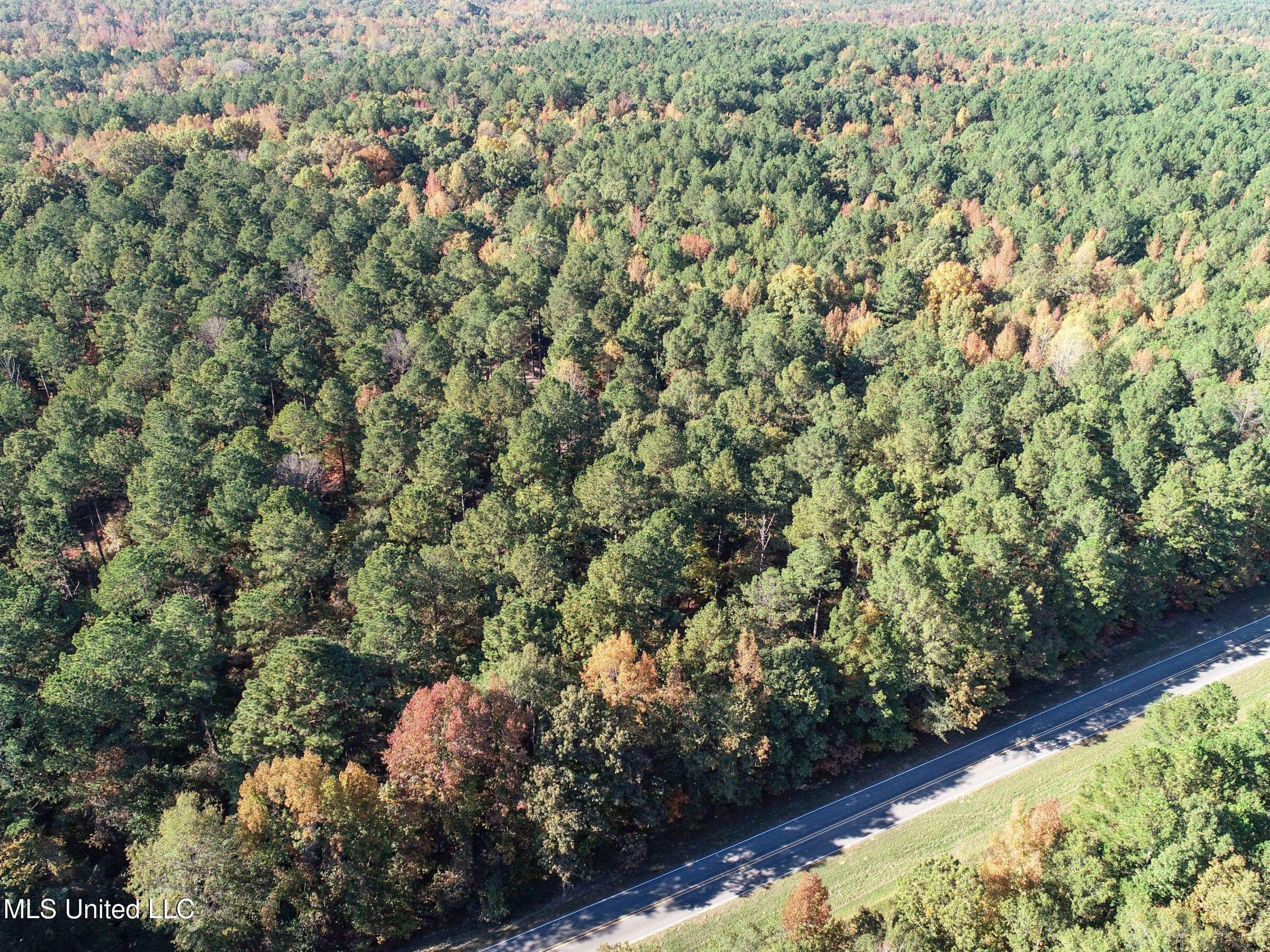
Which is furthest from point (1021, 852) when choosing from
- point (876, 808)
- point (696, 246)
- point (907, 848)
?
point (696, 246)

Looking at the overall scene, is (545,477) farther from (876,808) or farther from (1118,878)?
(1118,878)

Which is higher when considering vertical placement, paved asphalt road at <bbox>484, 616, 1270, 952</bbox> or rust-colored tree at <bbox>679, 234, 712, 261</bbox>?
rust-colored tree at <bbox>679, 234, 712, 261</bbox>

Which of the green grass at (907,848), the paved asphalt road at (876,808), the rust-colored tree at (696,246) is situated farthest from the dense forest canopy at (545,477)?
the green grass at (907,848)

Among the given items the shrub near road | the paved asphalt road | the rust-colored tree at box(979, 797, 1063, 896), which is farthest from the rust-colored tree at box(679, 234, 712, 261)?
the rust-colored tree at box(979, 797, 1063, 896)

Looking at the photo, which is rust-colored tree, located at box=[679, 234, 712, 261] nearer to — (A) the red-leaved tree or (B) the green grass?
(B) the green grass

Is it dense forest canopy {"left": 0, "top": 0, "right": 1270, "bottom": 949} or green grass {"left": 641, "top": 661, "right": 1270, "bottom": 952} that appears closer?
green grass {"left": 641, "top": 661, "right": 1270, "bottom": 952}

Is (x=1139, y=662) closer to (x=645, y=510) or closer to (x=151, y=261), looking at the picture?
(x=645, y=510)

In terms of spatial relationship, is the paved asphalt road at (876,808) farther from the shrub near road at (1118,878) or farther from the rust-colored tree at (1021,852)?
the rust-colored tree at (1021,852)
